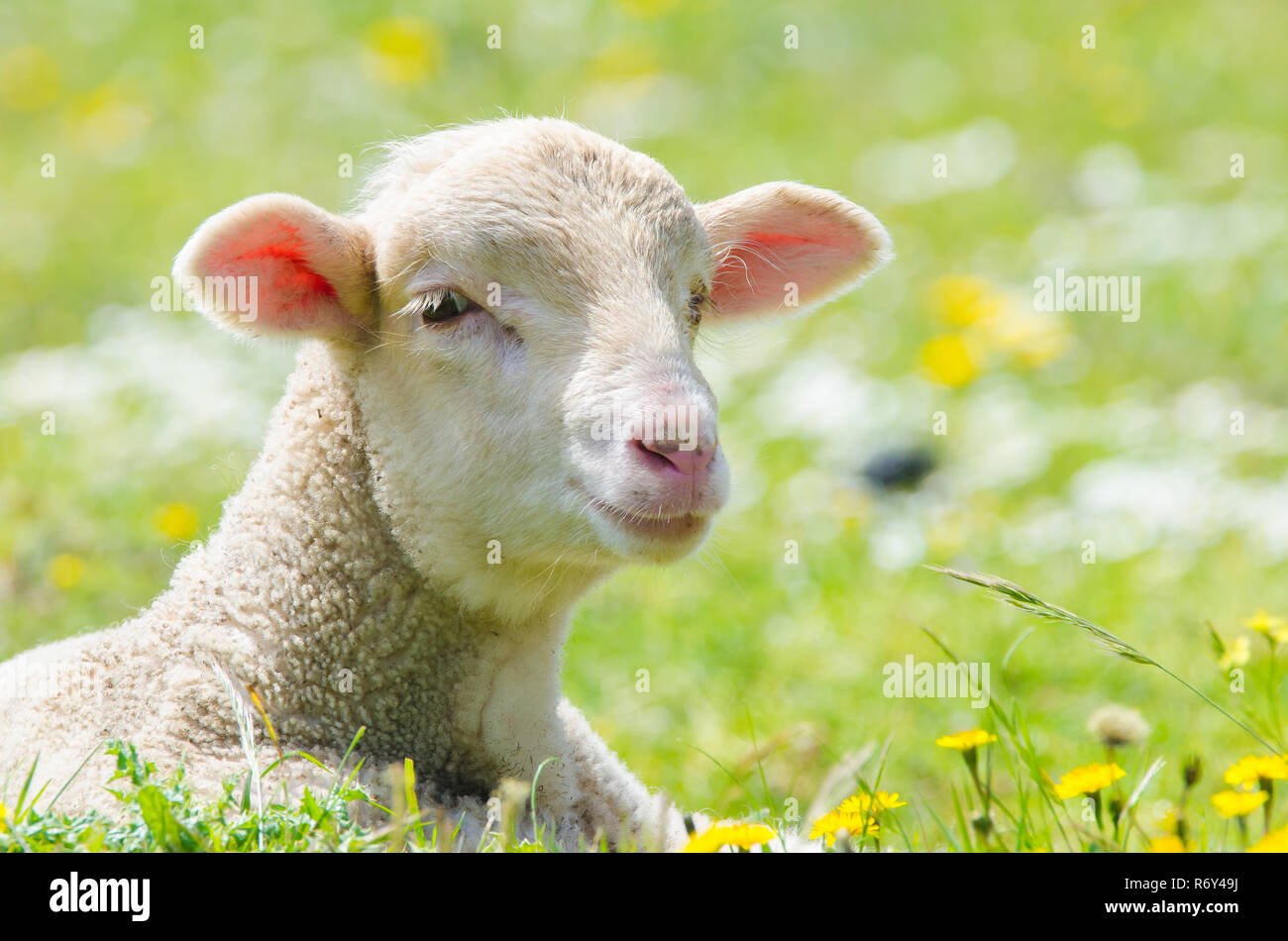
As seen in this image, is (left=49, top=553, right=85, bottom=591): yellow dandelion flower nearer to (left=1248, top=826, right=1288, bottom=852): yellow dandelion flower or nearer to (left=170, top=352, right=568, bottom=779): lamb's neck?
(left=170, top=352, right=568, bottom=779): lamb's neck

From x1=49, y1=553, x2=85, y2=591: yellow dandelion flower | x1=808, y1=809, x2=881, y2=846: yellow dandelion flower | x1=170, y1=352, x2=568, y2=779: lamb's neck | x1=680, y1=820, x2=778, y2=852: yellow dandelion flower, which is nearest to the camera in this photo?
x1=680, y1=820, x2=778, y2=852: yellow dandelion flower

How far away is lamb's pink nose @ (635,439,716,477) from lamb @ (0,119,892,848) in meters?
0.01

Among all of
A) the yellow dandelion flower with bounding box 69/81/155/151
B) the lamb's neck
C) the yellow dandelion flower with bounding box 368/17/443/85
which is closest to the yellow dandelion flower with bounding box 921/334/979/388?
the yellow dandelion flower with bounding box 368/17/443/85

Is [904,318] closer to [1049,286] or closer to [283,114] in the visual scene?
[1049,286]

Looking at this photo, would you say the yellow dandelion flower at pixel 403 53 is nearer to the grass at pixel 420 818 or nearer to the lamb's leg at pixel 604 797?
the lamb's leg at pixel 604 797

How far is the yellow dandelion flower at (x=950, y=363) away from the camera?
8.77 metres

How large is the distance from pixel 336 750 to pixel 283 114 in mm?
9084

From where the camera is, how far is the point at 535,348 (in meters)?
3.62

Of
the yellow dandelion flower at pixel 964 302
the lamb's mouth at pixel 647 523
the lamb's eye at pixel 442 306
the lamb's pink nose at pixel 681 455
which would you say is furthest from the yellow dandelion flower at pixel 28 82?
the lamb's pink nose at pixel 681 455

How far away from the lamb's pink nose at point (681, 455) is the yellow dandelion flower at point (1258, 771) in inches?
48.8

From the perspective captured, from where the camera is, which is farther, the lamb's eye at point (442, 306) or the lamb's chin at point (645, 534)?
the lamb's eye at point (442, 306)

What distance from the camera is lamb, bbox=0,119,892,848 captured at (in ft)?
11.5

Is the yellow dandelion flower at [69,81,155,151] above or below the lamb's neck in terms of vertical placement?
above
